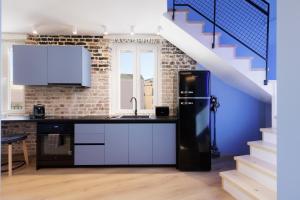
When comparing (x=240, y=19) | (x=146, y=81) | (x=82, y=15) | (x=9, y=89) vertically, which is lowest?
(x=9, y=89)

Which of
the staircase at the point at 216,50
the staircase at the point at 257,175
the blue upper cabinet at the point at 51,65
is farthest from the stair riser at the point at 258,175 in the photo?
the blue upper cabinet at the point at 51,65

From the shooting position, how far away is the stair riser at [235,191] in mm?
2494

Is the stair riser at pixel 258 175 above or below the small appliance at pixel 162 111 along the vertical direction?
below

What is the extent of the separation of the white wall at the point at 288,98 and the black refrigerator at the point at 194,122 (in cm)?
277

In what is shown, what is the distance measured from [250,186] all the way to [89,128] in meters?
2.62

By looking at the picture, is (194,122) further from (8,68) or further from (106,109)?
(8,68)

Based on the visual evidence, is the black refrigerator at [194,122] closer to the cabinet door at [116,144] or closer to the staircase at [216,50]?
the staircase at [216,50]

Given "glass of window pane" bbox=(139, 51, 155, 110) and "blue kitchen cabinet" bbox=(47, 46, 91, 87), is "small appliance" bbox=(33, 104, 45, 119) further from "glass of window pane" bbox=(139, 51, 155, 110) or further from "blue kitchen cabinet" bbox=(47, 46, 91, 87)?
"glass of window pane" bbox=(139, 51, 155, 110)

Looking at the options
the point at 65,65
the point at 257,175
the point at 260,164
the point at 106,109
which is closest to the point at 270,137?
the point at 260,164

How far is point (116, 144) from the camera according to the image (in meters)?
3.84

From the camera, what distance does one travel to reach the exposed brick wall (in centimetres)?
442

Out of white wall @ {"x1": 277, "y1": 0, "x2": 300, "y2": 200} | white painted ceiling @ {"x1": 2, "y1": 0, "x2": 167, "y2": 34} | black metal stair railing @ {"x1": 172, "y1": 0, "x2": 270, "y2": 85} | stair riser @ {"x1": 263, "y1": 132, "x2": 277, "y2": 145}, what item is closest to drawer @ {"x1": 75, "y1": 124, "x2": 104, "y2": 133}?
white painted ceiling @ {"x1": 2, "y1": 0, "x2": 167, "y2": 34}

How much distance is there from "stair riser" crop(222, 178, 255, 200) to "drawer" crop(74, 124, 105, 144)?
6.91 feet

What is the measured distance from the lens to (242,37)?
13.6 ft
